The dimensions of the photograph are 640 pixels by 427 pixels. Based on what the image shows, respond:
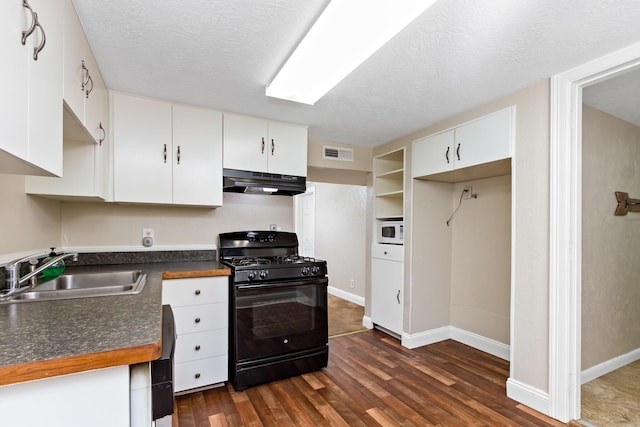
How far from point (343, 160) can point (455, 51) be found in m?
1.95

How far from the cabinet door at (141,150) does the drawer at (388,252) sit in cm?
217

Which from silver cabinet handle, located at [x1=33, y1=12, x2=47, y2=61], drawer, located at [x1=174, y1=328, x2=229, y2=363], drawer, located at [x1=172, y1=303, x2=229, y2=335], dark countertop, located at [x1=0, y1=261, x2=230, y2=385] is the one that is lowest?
drawer, located at [x1=174, y1=328, x2=229, y2=363]

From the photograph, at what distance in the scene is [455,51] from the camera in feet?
5.62

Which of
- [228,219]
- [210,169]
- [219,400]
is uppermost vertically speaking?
[210,169]

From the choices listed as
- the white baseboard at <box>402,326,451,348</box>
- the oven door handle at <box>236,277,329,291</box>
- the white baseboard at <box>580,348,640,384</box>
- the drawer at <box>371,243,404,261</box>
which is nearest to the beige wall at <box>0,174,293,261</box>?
the oven door handle at <box>236,277,329,291</box>

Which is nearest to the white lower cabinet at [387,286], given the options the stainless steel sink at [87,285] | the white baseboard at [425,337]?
the white baseboard at [425,337]

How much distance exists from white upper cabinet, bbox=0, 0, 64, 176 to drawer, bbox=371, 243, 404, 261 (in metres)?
2.78

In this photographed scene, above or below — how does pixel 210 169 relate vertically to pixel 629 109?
below

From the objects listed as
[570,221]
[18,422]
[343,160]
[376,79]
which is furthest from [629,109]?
[18,422]

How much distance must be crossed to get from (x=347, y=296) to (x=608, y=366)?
3169 mm

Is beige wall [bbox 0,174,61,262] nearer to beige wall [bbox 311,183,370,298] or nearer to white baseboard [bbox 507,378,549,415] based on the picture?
white baseboard [bbox 507,378,549,415]

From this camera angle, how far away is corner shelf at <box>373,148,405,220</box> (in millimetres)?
3674

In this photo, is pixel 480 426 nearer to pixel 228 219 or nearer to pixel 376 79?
pixel 376 79

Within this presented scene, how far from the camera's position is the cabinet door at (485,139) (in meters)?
2.30
